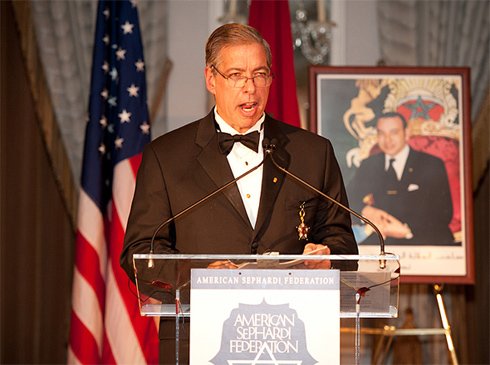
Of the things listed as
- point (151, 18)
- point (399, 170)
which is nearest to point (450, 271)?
point (399, 170)

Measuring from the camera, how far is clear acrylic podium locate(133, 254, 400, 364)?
2113 mm

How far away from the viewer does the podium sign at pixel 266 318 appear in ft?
6.68

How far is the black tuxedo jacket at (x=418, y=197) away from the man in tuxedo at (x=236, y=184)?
1658 millimetres

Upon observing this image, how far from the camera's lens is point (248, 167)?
2852 mm

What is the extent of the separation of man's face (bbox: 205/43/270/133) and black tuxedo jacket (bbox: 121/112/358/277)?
145mm

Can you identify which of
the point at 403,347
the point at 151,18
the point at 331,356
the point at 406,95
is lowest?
the point at 403,347

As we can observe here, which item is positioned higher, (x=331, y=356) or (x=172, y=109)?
(x=172, y=109)

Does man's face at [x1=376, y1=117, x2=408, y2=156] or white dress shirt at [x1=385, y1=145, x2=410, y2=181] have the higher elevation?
man's face at [x1=376, y1=117, x2=408, y2=156]

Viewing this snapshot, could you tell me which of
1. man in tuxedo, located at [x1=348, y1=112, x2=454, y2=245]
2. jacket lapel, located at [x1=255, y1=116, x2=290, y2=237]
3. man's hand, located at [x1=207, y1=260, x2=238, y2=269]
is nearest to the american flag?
man in tuxedo, located at [x1=348, y1=112, x2=454, y2=245]

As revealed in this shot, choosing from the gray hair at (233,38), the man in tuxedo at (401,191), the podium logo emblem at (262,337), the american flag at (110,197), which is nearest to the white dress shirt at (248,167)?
the gray hair at (233,38)

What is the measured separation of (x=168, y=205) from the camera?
2.76 meters

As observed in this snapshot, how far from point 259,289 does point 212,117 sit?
3.24 feet

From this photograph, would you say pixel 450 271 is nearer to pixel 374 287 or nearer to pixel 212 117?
pixel 212 117

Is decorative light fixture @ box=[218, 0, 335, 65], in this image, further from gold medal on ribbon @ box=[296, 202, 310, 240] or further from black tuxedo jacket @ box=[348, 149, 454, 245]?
gold medal on ribbon @ box=[296, 202, 310, 240]
